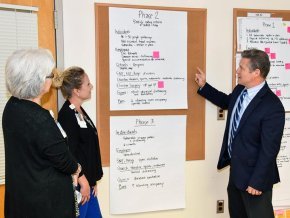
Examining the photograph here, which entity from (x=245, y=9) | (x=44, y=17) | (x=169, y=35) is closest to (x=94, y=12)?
(x=44, y=17)

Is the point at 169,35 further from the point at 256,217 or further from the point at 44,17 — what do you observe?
the point at 256,217

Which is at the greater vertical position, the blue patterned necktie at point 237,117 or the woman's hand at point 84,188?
the blue patterned necktie at point 237,117

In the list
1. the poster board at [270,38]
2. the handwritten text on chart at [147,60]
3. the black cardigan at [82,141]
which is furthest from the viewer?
the poster board at [270,38]

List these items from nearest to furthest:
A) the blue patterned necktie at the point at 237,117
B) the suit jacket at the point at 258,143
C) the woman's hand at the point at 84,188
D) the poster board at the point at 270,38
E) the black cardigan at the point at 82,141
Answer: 1. the woman's hand at the point at 84,188
2. the black cardigan at the point at 82,141
3. the suit jacket at the point at 258,143
4. the blue patterned necktie at the point at 237,117
5. the poster board at the point at 270,38

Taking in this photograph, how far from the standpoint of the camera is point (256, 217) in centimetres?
225

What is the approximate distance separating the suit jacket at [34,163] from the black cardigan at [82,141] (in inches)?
16.8

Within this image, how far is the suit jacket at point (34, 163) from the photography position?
150cm

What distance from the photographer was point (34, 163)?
1547 mm

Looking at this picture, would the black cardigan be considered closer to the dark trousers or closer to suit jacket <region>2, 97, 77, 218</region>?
suit jacket <region>2, 97, 77, 218</region>

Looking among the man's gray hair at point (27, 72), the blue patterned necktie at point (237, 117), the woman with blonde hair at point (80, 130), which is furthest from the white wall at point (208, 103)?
the man's gray hair at point (27, 72)

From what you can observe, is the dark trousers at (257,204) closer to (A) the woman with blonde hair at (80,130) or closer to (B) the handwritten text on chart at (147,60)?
(B) the handwritten text on chart at (147,60)

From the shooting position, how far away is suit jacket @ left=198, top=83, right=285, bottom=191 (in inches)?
85.2

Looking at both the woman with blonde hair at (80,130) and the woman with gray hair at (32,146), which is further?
the woman with blonde hair at (80,130)

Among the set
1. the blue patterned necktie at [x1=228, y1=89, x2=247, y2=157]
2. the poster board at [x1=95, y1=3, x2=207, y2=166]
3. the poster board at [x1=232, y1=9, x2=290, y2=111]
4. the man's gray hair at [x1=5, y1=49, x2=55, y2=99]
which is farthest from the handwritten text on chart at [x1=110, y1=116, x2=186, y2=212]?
the man's gray hair at [x1=5, y1=49, x2=55, y2=99]
